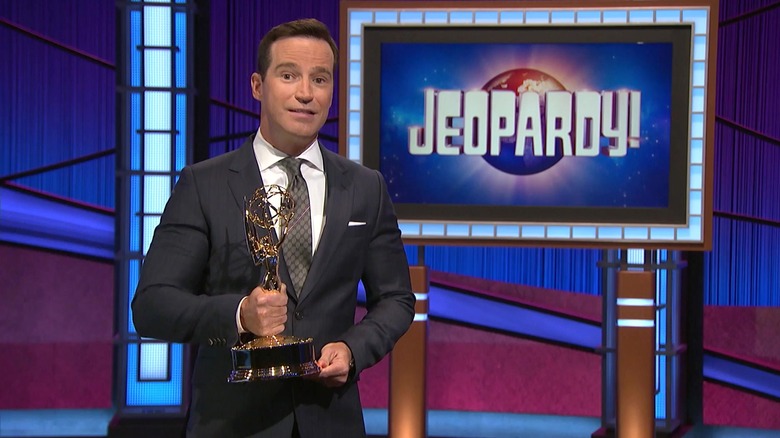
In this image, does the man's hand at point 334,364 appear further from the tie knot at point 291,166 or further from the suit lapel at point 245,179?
the tie knot at point 291,166

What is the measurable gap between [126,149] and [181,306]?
3038 millimetres

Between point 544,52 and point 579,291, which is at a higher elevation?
point 544,52

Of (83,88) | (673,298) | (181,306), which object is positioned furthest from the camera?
(83,88)

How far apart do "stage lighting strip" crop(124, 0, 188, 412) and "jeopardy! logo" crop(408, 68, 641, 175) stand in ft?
4.09

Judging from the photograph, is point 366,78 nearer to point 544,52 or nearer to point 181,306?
point 544,52

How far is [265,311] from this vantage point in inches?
66.6

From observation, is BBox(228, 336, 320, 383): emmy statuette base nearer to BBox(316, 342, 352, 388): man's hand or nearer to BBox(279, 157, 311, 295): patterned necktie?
BBox(316, 342, 352, 388): man's hand

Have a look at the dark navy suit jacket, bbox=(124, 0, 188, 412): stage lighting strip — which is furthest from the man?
bbox=(124, 0, 188, 412): stage lighting strip

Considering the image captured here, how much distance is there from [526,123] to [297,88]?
86.0 inches

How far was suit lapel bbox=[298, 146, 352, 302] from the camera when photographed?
1871mm

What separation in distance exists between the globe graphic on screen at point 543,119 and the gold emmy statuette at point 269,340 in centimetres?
226

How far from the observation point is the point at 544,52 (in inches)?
157

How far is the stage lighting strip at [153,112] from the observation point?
463 centimetres

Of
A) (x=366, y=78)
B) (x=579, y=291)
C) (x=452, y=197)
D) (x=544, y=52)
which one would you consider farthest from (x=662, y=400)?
(x=366, y=78)
